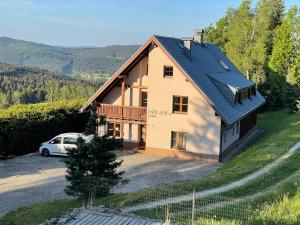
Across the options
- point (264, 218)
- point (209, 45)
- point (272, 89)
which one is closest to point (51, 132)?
point (209, 45)

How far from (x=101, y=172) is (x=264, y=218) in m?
7.63

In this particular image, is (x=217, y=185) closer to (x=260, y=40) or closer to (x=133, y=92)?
(x=133, y=92)

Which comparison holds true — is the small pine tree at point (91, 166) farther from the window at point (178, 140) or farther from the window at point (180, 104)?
the window at point (180, 104)

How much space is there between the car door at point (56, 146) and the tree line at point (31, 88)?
67.4m

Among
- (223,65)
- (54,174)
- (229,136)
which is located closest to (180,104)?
(229,136)

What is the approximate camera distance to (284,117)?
48688 millimetres

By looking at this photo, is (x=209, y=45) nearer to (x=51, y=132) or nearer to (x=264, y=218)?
(x=51, y=132)

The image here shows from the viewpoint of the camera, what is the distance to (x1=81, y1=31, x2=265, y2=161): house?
93.2 feet

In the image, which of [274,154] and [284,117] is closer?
[274,154]

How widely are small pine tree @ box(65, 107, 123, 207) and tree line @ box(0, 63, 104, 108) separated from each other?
8046cm

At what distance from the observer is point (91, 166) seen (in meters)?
16.0

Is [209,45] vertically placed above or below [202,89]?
above

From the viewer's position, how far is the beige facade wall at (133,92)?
101ft

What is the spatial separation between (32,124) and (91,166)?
14339 mm
